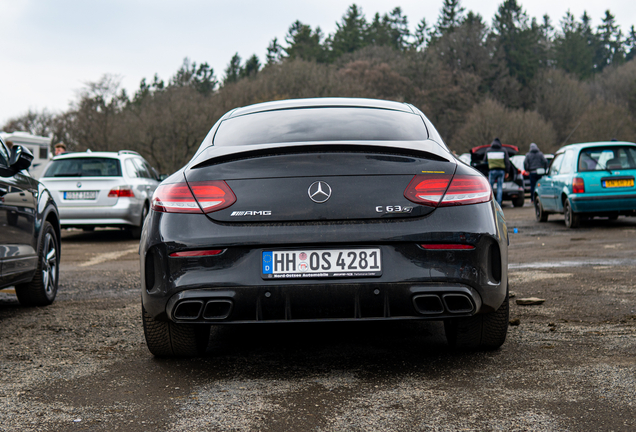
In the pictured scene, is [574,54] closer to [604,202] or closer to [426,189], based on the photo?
[604,202]

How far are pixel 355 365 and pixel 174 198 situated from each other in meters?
1.38

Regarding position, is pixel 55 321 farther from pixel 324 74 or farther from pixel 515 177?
pixel 324 74

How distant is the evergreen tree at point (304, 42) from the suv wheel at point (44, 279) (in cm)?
8016

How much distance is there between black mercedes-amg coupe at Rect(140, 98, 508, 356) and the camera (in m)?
3.73

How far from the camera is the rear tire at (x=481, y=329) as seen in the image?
171 inches

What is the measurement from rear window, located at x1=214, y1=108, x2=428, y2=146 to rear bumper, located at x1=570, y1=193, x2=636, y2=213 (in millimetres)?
10053

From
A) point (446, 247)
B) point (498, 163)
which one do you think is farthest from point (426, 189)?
point (498, 163)

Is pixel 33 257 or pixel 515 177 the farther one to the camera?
pixel 515 177

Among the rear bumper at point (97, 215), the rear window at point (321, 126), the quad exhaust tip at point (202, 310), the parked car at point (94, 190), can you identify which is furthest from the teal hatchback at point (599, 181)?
the quad exhaust tip at point (202, 310)

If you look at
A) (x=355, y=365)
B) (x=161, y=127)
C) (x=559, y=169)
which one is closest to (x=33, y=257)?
(x=355, y=365)

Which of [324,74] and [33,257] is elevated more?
[324,74]

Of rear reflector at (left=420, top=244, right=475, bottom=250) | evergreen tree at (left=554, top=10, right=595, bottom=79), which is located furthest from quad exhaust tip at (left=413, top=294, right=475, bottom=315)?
evergreen tree at (left=554, top=10, right=595, bottom=79)

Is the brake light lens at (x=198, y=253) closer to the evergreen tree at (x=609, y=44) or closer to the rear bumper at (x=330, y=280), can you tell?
the rear bumper at (x=330, y=280)

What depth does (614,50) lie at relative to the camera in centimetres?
10388
